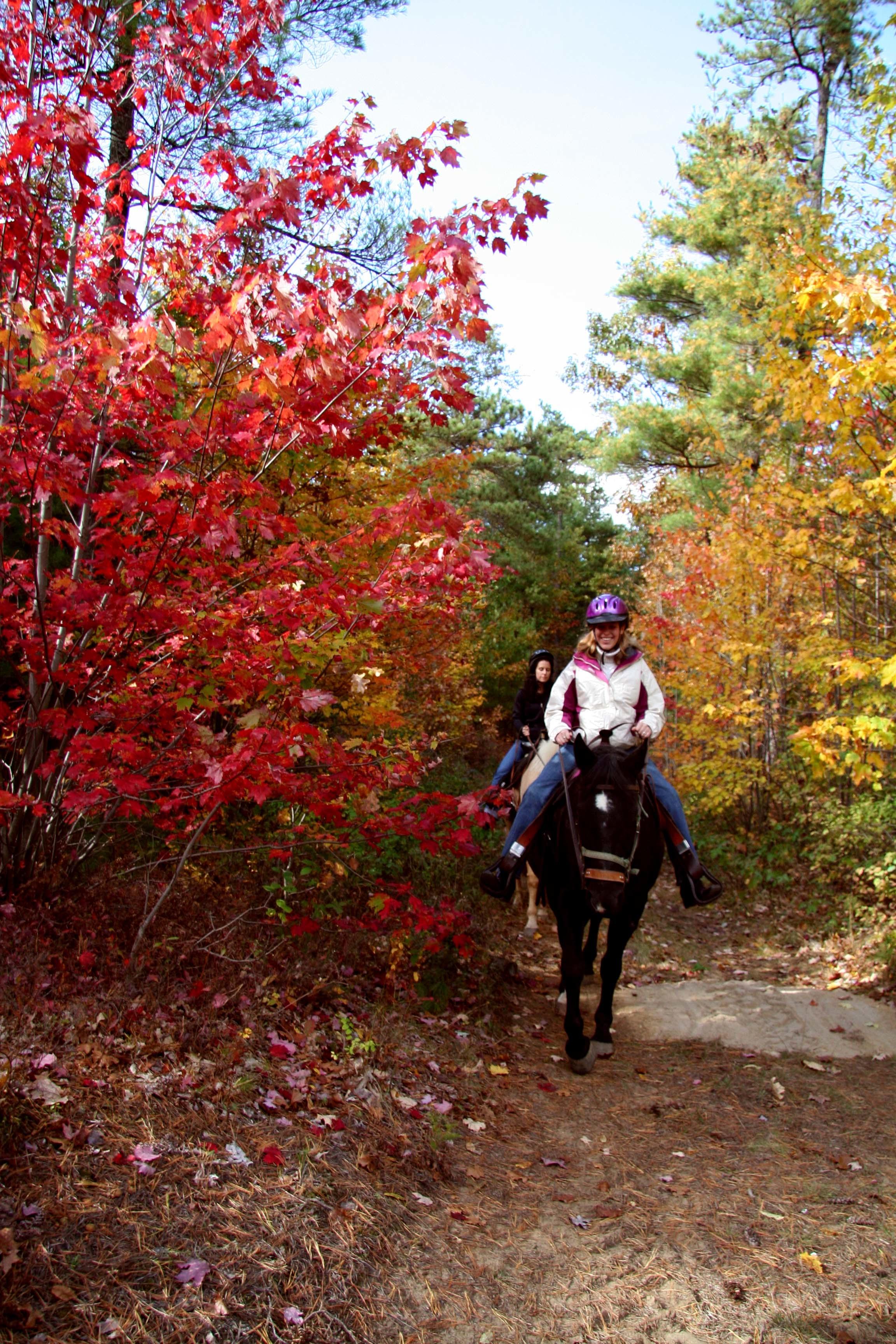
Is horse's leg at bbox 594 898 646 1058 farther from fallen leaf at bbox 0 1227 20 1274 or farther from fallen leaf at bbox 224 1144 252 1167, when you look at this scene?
fallen leaf at bbox 0 1227 20 1274

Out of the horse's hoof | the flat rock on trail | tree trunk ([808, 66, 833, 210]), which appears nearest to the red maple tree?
the horse's hoof

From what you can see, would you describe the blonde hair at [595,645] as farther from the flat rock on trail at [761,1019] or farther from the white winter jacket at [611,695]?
the flat rock on trail at [761,1019]

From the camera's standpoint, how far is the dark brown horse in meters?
5.06

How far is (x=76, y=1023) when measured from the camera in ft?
13.5

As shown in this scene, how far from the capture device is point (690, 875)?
19.3ft

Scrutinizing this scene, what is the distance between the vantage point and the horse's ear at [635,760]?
210 inches

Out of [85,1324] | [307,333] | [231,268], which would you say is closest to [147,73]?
[231,268]

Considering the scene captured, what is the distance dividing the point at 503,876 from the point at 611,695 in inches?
58.3

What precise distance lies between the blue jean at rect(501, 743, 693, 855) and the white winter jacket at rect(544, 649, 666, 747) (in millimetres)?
212

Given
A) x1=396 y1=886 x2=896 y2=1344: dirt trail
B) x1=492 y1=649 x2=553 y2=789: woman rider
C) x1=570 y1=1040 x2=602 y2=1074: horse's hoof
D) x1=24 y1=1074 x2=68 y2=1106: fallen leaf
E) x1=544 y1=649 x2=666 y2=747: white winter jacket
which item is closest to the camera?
x1=396 y1=886 x2=896 y2=1344: dirt trail

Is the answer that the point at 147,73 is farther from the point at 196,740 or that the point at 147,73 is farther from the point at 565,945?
the point at 565,945

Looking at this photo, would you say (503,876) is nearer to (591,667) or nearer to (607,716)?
(607,716)

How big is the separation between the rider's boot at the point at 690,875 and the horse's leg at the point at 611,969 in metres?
0.33

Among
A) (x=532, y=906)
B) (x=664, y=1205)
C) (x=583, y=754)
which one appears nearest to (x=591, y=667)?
(x=583, y=754)
